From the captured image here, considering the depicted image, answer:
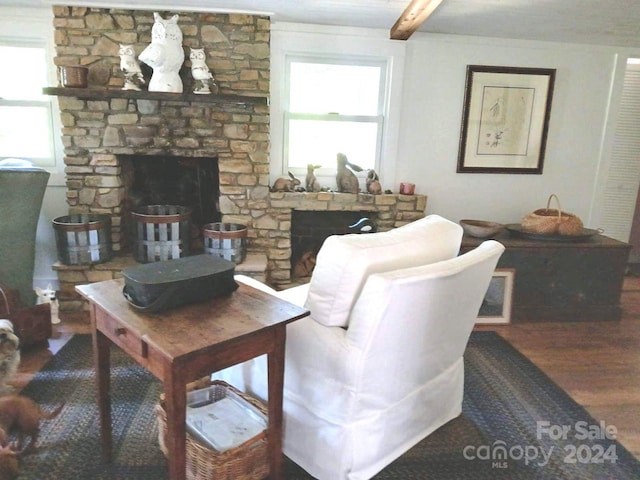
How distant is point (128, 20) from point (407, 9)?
1966 millimetres

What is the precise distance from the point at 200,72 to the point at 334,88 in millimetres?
1108

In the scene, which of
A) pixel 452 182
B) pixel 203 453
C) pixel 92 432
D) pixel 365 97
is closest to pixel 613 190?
pixel 452 182

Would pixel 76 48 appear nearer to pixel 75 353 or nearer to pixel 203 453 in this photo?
pixel 75 353

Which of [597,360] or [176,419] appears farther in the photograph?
[597,360]

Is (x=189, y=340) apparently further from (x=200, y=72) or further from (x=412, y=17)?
(x=412, y=17)

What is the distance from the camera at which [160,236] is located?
3260mm

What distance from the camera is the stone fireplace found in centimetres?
322

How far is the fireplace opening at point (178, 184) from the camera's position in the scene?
3.78m

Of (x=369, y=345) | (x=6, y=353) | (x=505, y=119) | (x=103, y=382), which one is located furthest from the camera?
(x=505, y=119)

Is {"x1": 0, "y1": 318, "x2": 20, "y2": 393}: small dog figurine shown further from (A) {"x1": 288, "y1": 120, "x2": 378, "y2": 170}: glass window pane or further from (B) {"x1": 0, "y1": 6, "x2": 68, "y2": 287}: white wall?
(A) {"x1": 288, "y1": 120, "x2": 378, "y2": 170}: glass window pane

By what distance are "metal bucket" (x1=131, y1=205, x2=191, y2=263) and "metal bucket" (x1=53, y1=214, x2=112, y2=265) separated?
0.73ft

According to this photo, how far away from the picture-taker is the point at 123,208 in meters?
3.61

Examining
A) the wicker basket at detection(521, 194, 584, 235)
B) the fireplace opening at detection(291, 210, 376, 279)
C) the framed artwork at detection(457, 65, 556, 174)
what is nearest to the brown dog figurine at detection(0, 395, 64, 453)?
the fireplace opening at detection(291, 210, 376, 279)

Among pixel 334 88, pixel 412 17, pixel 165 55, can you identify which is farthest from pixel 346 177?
pixel 165 55
